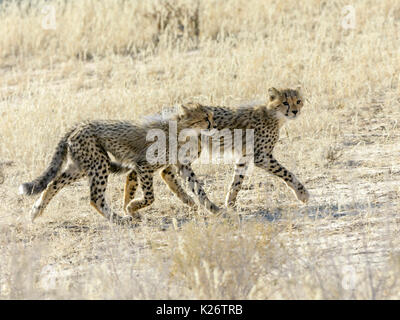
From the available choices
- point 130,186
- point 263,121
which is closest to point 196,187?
point 130,186

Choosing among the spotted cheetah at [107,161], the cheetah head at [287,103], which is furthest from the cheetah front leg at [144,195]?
the cheetah head at [287,103]

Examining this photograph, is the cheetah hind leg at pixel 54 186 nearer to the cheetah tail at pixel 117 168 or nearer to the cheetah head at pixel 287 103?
the cheetah tail at pixel 117 168

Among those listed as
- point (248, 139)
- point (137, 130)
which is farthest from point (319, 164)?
point (137, 130)

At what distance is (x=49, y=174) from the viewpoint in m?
5.84

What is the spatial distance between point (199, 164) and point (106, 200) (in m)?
0.96

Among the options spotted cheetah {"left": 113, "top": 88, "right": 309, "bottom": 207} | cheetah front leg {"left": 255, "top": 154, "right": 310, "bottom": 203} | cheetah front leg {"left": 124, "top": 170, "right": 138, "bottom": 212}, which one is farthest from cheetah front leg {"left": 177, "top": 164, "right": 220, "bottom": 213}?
cheetah front leg {"left": 255, "top": 154, "right": 310, "bottom": 203}

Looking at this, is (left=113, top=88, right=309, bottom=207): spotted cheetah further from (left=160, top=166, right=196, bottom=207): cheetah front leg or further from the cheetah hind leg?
the cheetah hind leg

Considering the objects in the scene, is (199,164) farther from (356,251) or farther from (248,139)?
(356,251)

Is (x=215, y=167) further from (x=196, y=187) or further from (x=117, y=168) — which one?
(x=117, y=168)

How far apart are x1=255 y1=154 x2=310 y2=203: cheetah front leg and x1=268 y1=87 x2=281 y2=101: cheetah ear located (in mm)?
497

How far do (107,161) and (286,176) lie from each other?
132 centimetres

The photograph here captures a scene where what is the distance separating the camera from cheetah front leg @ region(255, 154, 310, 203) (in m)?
5.94

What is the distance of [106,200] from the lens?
628 cm

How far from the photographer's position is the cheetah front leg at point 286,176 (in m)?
5.94
